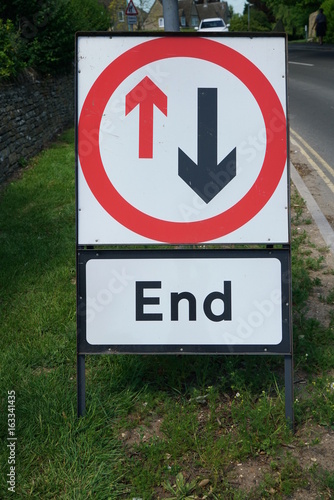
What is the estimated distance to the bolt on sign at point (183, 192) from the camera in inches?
124

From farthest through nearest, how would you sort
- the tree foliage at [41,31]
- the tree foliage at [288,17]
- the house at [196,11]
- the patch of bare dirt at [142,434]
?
the house at [196,11], the tree foliage at [288,17], the tree foliage at [41,31], the patch of bare dirt at [142,434]

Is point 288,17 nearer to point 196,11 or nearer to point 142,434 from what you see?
point 196,11

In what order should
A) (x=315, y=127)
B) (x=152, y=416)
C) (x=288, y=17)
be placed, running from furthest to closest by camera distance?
(x=288, y=17), (x=315, y=127), (x=152, y=416)

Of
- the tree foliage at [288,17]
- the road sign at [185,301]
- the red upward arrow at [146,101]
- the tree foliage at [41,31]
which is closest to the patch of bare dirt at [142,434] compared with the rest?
the road sign at [185,301]

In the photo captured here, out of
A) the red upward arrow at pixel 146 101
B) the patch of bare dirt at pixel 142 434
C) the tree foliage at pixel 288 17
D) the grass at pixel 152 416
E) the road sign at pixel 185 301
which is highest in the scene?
the tree foliage at pixel 288 17

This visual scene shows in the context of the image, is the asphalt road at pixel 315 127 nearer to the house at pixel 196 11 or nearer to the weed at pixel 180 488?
the weed at pixel 180 488

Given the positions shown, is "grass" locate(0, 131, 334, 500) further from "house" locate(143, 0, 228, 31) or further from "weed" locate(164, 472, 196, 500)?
"house" locate(143, 0, 228, 31)

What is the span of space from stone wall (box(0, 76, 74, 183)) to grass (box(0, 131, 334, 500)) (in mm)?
6383

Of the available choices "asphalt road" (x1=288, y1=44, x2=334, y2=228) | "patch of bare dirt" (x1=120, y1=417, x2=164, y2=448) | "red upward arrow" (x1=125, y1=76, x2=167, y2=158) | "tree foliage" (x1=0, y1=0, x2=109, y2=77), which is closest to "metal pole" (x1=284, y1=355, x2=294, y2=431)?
"patch of bare dirt" (x1=120, y1=417, x2=164, y2=448)

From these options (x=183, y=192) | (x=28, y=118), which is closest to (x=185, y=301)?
(x=183, y=192)

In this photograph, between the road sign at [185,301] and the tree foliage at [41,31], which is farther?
the tree foliage at [41,31]

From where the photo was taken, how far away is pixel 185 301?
3197 millimetres

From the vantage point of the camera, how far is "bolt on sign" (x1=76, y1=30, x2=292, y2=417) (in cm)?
315

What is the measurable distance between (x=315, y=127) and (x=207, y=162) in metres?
10.6
